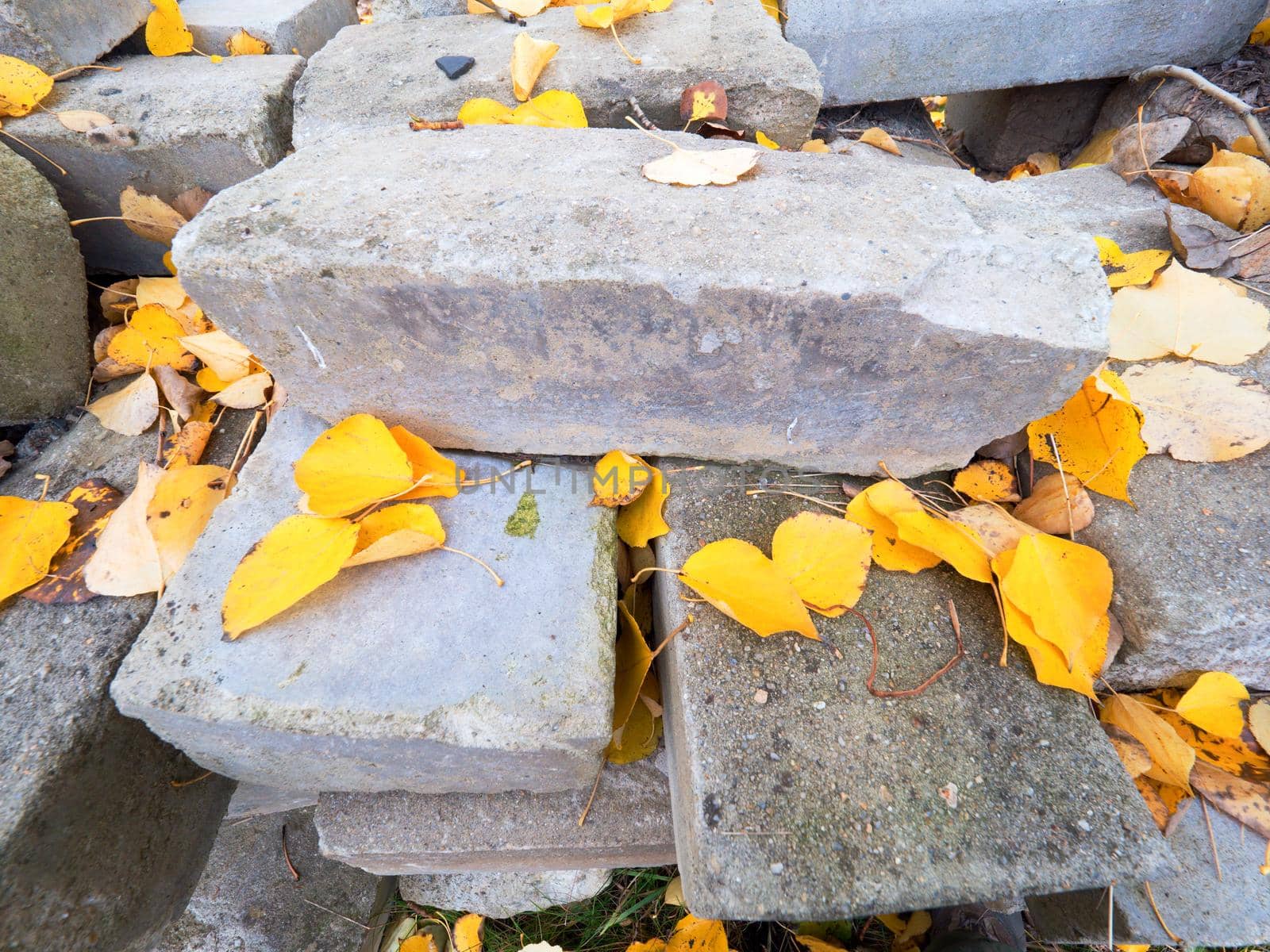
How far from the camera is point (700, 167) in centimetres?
121

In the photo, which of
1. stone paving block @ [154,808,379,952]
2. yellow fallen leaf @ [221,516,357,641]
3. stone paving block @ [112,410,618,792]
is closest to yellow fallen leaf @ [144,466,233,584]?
stone paving block @ [112,410,618,792]

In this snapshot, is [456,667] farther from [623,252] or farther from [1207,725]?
[1207,725]

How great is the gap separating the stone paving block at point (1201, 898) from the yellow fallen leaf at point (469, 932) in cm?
147

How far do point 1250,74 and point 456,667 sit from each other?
2889 millimetres

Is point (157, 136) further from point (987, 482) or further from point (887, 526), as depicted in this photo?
point (987, 482)

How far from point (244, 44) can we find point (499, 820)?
230 centimetres

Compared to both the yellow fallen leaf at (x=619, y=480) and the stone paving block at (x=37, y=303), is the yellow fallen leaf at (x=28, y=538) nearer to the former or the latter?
the stone paving block at (x=37, y=303)

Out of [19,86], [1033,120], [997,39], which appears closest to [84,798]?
[19,86]

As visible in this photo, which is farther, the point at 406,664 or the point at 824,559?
the point at 824,559

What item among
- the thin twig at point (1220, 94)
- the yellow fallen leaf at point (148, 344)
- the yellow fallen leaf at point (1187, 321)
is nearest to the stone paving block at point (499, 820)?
the yellow fallen leaf at point (148, 344)

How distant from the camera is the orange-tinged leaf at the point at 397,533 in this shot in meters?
1.16

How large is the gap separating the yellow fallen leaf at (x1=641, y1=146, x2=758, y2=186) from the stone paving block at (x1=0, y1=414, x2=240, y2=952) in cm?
127

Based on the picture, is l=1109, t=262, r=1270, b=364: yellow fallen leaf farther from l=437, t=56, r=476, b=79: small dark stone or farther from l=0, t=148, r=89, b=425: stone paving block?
l=0, t=148, r=89, b=425: stone paving block

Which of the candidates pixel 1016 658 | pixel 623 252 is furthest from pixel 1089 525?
pixel 623 252
